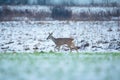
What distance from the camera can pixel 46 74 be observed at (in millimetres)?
9266

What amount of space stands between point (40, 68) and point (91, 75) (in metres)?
1.93

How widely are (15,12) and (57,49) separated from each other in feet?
60.2

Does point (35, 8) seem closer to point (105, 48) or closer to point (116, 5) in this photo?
point (116, 5)

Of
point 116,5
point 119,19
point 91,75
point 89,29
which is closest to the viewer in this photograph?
point 91,75

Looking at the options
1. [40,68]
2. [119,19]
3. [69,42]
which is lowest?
[119,19]

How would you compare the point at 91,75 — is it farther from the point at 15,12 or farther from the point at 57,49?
the point at 15,12

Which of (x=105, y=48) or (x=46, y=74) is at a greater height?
(x=46, y=74)

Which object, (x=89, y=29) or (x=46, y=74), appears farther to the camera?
(x=89, y=29)

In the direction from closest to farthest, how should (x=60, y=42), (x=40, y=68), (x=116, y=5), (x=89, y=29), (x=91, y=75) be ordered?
(x=91, y=75) < (x=40, y=68) < (x=60, y=42) < (x=89, y=29) < (x=116, y=5)

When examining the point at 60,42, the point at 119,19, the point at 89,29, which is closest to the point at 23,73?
the point at 60,42

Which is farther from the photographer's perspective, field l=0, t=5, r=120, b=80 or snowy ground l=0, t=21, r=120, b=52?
snowy ground l=0, t=21, r=120, b=52

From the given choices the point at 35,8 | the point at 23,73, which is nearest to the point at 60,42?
the point at 23,73

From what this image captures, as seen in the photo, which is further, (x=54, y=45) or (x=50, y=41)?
(x=50, y=41)

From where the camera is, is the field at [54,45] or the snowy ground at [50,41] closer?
the field at [54,45]
